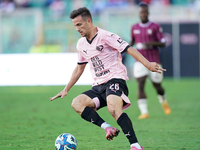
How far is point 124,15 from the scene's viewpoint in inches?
786

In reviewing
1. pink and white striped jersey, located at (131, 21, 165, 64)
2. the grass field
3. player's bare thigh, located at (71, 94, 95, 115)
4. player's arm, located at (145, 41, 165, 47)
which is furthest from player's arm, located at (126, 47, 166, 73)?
pink and white striped jersey, located at (131, 21, 165, 64)

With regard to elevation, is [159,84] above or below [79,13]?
below

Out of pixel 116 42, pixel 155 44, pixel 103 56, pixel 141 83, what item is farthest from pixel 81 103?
pixel 155 44

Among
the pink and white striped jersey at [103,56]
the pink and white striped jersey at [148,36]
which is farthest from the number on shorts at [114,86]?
the pink and white striped jersey at [148,36]

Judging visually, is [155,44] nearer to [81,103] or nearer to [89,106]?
[89,106]

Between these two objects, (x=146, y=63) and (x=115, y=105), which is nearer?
(x=146, y=63)

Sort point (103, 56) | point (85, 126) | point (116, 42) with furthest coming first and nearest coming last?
point (85, 126) < point (103, 56) < point (116, 42)

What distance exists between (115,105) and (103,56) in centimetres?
75

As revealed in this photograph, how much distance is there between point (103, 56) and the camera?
17.1 feet

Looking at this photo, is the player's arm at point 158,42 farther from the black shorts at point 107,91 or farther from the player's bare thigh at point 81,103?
the player's bare thigh at point 81,103

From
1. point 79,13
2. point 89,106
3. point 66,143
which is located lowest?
point 66,143

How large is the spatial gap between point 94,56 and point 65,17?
1477 cm

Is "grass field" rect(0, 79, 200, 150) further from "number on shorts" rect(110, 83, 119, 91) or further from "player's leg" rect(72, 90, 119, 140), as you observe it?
"number on shorts" rect(110, 83, 119, 91)

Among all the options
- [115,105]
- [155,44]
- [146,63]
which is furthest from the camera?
[155,44]
